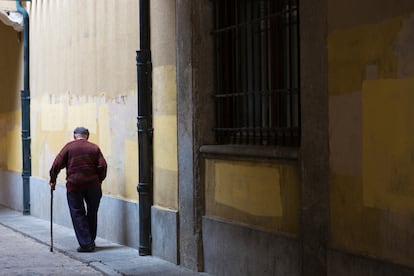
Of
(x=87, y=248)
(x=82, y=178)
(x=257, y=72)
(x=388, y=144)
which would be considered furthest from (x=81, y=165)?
(x=388, y=144)

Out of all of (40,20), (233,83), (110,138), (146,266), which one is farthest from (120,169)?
(40,20)

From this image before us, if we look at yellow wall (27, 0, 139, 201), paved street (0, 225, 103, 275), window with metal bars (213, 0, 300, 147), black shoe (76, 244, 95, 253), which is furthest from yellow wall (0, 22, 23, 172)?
window with metal bars (213, 0, 300, 147)

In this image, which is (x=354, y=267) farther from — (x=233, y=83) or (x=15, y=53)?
(x=15, y=53)

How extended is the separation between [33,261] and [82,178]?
4.56ft

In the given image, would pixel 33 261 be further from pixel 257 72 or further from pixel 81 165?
pixel 257 72

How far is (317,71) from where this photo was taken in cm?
677

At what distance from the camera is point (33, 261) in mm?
10258

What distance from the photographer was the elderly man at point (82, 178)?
10961 mm

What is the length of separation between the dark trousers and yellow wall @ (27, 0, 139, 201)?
18.2 inches

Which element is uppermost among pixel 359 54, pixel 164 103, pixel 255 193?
pixel 359 54

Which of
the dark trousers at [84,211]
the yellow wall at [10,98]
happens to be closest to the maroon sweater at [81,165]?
the dark trousers at [84,211]

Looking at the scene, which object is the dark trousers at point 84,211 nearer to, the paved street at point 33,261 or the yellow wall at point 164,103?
the paved street at point 33,261

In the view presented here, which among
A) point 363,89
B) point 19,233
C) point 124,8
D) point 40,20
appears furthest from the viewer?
point 40,20

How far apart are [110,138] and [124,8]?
6.57 feet
